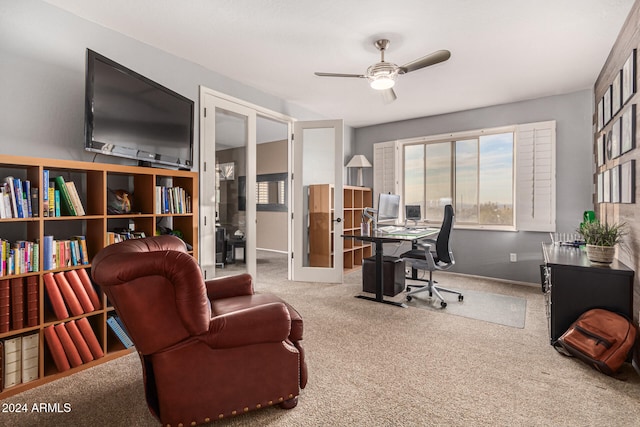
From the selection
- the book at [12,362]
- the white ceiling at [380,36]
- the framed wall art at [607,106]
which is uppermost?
the white ceiling at [380,36]

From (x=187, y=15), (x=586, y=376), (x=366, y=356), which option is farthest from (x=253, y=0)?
(x=586, y=376)

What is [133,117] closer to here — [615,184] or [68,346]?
[68,346]

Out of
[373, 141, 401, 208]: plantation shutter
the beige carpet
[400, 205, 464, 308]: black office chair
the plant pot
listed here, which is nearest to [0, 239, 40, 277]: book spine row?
the beige carpet

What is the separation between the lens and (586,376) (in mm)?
2086

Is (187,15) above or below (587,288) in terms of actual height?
above

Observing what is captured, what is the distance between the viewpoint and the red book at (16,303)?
6.27ft

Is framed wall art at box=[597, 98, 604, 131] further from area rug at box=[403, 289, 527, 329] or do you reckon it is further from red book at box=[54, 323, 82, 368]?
red book at box=[54, 323, 82, 368]

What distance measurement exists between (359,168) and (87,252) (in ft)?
15.1

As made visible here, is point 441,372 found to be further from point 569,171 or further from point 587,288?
point 569,171

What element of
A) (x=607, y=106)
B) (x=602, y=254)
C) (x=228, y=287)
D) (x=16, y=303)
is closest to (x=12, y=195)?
(x=16, y=303)

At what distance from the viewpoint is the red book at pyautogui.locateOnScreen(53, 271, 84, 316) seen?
2113 millimetres

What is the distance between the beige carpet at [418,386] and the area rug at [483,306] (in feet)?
0.63

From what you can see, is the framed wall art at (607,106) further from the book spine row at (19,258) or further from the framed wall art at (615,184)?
the book spine row at (19,258)

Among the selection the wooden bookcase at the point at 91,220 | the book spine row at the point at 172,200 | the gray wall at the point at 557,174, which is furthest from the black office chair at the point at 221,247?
the gray wall at the point at 557,174
